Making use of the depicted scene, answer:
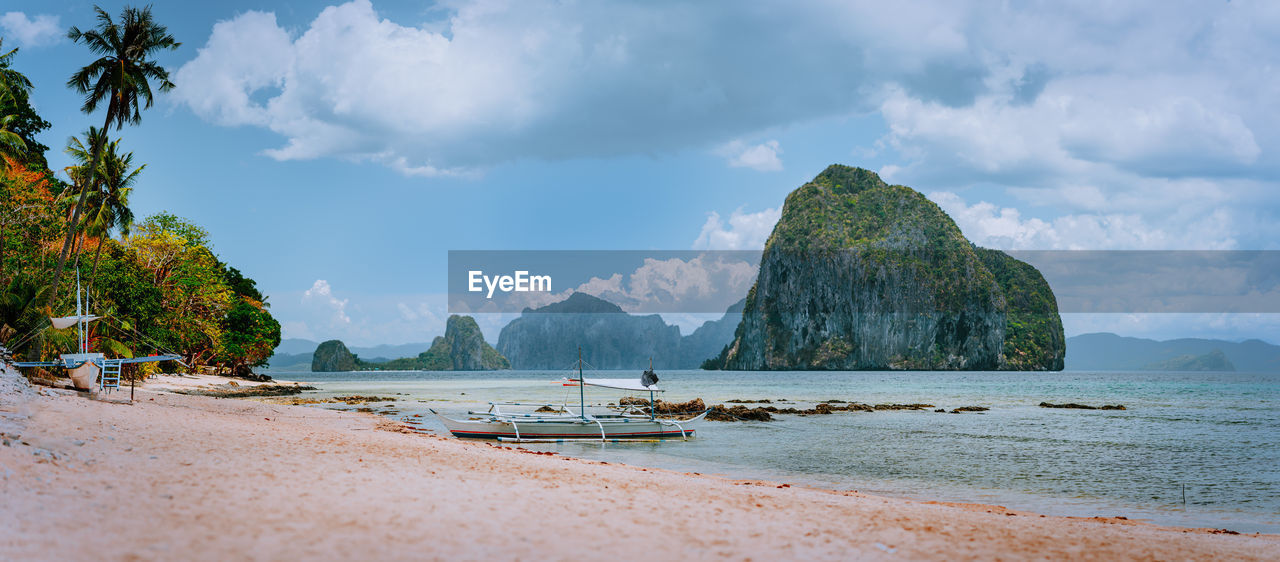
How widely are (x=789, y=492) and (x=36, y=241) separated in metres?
37.1

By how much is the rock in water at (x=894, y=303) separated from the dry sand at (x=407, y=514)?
540 ft

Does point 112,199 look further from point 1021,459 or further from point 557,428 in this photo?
point 1021,459

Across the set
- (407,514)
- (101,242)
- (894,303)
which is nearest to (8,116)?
(101,242)

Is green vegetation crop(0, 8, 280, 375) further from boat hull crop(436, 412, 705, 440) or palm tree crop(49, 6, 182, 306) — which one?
boat hull crop(436, 412, 705, 440)

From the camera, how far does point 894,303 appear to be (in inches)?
6786

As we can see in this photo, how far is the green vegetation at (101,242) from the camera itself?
2995 cm

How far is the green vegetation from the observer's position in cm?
2995

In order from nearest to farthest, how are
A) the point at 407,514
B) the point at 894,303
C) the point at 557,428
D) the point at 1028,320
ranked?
the point at 407,514
the point at 557,428
the point at 1028,320
the point at 894,303

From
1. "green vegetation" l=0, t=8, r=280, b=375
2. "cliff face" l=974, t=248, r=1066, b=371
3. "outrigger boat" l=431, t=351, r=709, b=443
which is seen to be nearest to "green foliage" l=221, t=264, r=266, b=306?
"green vegetation" l=0, t=8, r=280, b=375

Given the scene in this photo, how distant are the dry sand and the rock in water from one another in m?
165

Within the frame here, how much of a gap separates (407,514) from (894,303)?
6934 inches

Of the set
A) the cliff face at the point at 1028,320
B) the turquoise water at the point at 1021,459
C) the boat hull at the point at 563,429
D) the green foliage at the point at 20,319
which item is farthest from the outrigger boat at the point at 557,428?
the cliff face at the point at 1028,320

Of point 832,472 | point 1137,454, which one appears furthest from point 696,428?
point 1137,454

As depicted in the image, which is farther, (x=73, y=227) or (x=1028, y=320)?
(x=1028, y=320)
